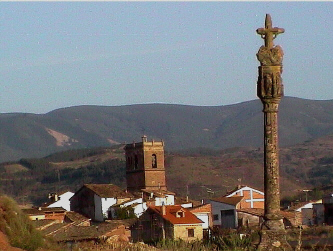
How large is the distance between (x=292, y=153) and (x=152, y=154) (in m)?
78.1

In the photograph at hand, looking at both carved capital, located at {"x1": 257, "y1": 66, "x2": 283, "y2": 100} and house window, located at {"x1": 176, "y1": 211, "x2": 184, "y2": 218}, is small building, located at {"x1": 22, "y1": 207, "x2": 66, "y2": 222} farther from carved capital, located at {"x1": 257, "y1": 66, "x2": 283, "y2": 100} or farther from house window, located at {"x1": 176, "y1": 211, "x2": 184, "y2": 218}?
carved capital, located at {"x1": 257, "y1": 66, "x2": 283, "y2": 100}

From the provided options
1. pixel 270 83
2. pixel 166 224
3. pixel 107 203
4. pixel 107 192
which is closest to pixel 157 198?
pixel 107 203

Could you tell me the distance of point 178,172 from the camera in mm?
121750

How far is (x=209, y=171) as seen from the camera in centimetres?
12519

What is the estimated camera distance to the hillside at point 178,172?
11488 cm

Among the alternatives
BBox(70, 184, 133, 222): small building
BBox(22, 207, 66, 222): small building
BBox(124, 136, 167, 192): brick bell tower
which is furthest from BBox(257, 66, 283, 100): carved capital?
BBox(124, 136, 167, 192): brick bell tower

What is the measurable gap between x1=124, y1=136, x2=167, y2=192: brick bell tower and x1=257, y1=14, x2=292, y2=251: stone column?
2525 inches

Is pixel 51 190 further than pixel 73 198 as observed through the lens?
Yes

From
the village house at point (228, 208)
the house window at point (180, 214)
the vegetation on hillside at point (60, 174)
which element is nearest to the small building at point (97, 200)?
the village house at point (228, 208)

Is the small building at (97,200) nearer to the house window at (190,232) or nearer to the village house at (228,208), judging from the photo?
the village house at (228,208)

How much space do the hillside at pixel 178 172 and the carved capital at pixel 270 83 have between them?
82.8 meters

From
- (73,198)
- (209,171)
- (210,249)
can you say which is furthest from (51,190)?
(210,249)

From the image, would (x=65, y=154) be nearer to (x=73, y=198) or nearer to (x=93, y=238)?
(x=73, y=198)

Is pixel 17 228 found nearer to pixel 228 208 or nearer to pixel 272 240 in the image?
pixel 272 240
